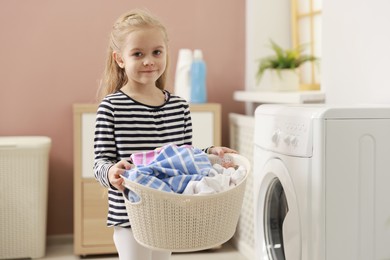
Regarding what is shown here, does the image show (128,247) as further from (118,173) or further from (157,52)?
(157,52)

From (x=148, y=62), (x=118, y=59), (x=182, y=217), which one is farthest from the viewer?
(x=118, y=59)

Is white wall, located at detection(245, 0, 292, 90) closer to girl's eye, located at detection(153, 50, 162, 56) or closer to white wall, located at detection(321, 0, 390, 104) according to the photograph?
white wall, located at detection(321, 0, 390, 104)

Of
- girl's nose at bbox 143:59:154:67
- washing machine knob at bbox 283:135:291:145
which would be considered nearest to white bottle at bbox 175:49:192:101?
washing machine knob at bbox 283:135:291:145

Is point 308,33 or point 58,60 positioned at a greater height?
point 308,33

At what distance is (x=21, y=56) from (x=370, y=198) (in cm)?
232

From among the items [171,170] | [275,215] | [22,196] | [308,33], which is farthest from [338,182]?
[22,196]

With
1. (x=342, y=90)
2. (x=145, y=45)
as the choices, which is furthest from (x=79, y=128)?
(x=145, y=45)

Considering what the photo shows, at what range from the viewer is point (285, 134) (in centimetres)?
210

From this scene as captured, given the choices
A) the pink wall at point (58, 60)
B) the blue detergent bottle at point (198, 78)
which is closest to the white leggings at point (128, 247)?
the blue detergent bottle at point (198, 78)

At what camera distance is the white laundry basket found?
3.35m

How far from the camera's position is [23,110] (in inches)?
143

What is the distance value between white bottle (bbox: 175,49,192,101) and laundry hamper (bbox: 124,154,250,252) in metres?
2.04

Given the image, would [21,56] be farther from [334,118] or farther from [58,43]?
[334,118]

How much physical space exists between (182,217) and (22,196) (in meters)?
2.06
